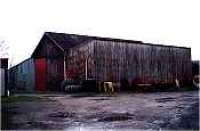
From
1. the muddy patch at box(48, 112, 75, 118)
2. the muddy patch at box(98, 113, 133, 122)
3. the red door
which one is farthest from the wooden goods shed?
the muddy patch at box(98, 113, 133, 122)

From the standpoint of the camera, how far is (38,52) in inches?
1315

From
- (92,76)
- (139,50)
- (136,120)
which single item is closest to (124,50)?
(139,50)

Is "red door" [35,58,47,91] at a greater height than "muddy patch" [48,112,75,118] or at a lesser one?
greater

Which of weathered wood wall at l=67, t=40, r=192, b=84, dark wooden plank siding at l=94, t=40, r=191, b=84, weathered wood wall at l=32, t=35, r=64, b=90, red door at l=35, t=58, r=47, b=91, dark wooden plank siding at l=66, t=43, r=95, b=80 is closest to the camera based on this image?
dark wooden plank siding at l=66, t=43, r=95, b=80

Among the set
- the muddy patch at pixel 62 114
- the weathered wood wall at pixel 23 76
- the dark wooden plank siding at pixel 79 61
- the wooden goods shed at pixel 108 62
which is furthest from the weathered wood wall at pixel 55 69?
the muddy patch at pixel 62 114

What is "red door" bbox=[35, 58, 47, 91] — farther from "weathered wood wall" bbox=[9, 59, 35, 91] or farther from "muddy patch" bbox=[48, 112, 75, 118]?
"muddy patch" bbox=[48, 112, 75, 118]

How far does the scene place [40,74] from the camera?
94.3 feet

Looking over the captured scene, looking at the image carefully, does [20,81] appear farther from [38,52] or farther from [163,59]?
[163,59]

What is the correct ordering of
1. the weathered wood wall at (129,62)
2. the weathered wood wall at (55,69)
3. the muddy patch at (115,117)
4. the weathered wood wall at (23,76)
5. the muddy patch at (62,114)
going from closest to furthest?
the muddy patch at (115,117)
the muddy patch at (62,114)
the weathered wood wall at (129,62)
the weathered wood wall at (55,69)
the weathered wood wall at (23,76)

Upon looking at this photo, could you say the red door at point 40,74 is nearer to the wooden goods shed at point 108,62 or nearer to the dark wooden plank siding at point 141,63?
the wooden goods shed at point 108,62

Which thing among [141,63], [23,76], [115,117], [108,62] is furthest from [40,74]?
[115,117]

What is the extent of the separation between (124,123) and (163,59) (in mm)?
22090

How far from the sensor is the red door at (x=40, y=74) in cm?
2841

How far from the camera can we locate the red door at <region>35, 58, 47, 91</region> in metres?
28.4
